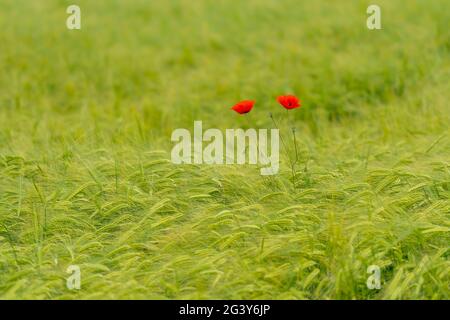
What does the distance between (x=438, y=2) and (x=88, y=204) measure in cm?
540

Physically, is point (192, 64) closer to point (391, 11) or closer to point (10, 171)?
point (391, 11)

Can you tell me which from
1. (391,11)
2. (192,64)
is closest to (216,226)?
(192,64)

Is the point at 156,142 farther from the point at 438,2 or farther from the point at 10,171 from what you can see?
the point at 438,2

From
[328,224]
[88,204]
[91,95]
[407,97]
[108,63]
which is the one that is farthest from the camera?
[108,63]

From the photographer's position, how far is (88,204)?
4070mm

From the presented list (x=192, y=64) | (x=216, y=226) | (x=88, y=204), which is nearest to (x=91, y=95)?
(x=192, y=64)

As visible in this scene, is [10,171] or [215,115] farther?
[215,115]

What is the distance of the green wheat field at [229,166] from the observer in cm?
346

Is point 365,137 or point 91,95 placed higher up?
point 91,95

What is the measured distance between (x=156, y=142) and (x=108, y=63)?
270cm

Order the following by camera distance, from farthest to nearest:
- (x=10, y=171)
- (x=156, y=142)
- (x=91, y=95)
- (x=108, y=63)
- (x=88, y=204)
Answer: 1. (x=108, y=63)
2. (x=91, y=95)
3. (x=156, y=142)
4. (x=10, y=171)
5. (x=88, y=204)

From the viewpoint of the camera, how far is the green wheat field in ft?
11.4

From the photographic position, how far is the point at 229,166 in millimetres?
4344

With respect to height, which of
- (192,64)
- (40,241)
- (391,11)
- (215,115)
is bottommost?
(40,241)
